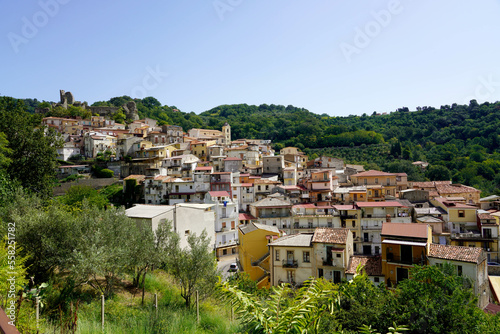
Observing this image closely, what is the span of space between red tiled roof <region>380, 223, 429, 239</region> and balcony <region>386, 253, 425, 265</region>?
1.52 metres

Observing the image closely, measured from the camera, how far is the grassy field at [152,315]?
717 centimetres

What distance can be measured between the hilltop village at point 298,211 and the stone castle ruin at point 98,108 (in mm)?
17828

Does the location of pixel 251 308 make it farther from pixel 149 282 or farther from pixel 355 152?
pixel 355 152

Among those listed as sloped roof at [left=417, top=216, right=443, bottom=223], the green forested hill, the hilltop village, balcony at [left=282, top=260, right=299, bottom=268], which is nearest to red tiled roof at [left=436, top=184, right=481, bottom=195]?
the hilltop village

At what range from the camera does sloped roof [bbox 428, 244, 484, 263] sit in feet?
64.0

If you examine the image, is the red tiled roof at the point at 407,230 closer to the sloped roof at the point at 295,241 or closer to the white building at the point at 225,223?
the sloped roof at the point at 295,241

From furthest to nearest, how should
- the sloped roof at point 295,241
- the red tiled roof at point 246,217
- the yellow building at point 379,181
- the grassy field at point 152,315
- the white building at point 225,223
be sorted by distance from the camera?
1. the yellow building at point 379,181
2. the red tiled roof at point 246,217
3. the white building at point 225,223
4. the sloped roof at point 295,241
5. the grassy field at point 152,315

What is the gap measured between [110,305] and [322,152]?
74.5 meters

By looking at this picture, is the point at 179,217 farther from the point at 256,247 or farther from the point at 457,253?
the point at 457,253

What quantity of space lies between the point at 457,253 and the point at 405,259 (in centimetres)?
319

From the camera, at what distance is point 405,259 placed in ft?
69.4

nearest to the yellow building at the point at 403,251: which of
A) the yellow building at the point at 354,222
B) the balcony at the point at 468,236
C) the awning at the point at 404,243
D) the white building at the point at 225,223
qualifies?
the awning at the point at 404,243

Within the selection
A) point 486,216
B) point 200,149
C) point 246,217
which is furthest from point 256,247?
point 200,149

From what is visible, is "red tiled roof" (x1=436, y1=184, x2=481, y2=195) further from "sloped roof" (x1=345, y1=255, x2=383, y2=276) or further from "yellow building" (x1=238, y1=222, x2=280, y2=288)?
"yellow building" (x1=238, y1=222, x2=280, y2=288)
